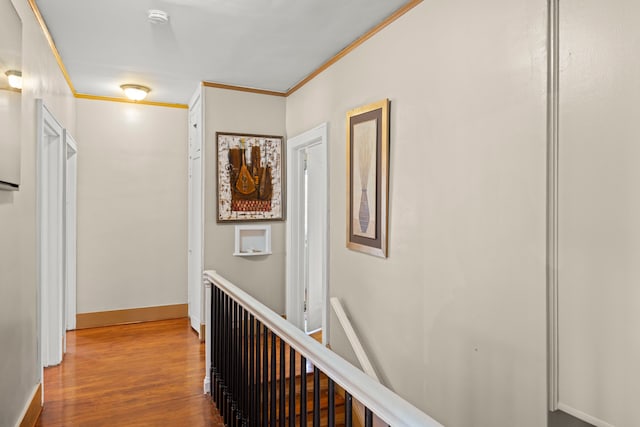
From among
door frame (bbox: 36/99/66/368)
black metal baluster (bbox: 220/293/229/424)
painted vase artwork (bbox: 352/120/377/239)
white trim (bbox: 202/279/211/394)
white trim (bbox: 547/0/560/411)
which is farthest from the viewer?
door frame (bbox: 36/99/66/368)

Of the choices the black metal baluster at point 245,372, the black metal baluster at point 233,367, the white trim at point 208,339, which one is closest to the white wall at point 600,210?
the black metal baluster at point 245,372

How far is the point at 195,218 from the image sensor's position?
14.5 ft

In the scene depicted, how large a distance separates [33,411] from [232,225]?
83.2 inches

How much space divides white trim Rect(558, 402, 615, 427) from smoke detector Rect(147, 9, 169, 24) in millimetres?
2831

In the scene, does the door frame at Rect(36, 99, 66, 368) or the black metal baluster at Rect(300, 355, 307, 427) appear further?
the door frame at Rect(36, 99, 66, 368)

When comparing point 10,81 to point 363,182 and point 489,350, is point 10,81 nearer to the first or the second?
point 363,182

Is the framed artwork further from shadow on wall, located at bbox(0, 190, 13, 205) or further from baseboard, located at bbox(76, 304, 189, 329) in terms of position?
shadow on wall, located at bbox(0, 190, 13, 205)

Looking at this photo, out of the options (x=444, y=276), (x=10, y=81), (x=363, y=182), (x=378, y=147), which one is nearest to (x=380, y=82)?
(x=378, y=147)

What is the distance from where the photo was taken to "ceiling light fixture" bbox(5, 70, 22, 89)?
70.9 inches

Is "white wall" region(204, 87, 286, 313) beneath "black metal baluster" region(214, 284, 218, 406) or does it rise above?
above

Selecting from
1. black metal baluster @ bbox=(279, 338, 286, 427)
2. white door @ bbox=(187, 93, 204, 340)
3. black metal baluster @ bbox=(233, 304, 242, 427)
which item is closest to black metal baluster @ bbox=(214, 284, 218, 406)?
black metal baluster @ bbox=(233, 304, 242, 427)

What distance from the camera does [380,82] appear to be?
8.72 feet

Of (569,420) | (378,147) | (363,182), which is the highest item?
(378,147)

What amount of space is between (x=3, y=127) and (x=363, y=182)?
194cm
